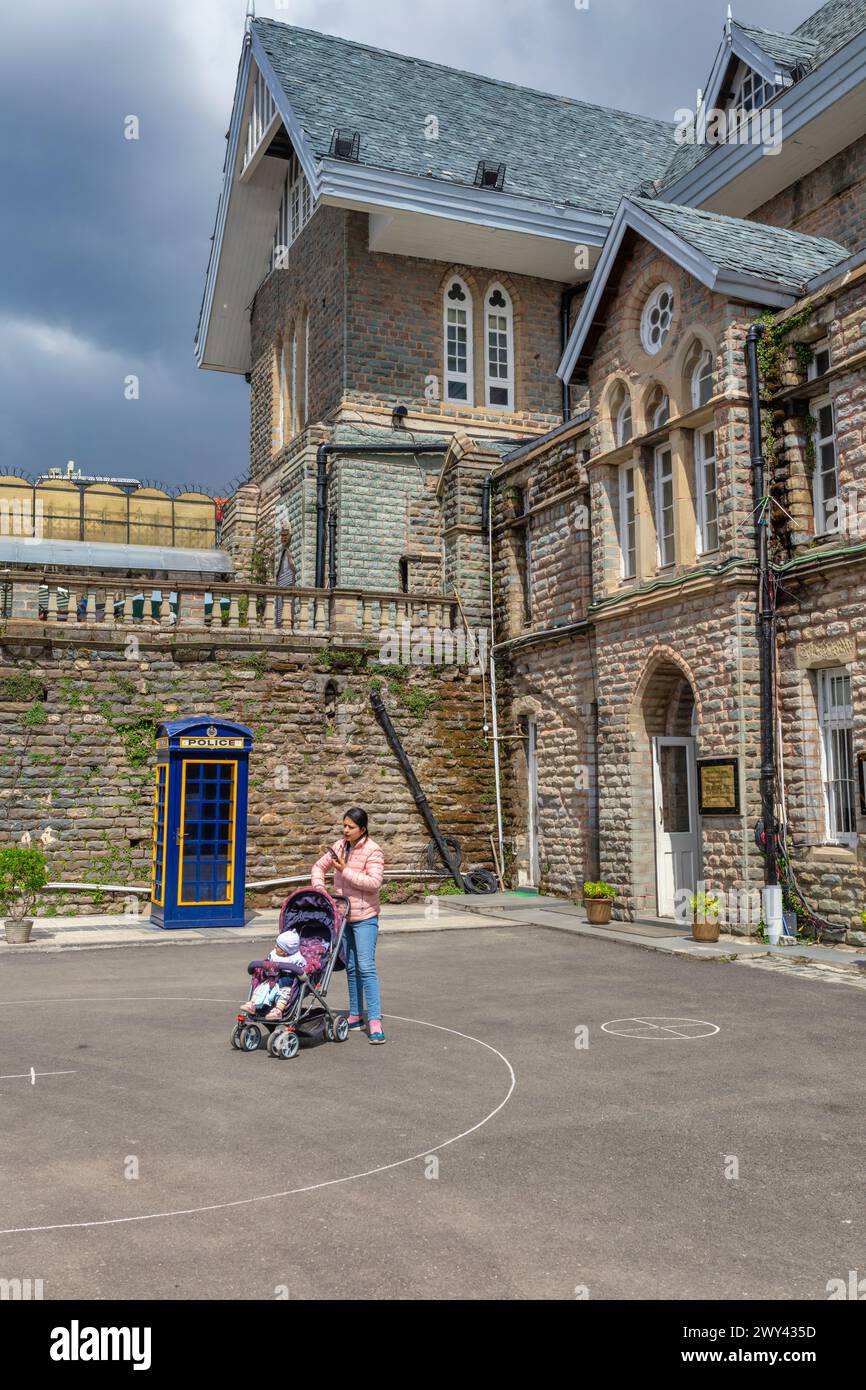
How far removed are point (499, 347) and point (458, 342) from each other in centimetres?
103

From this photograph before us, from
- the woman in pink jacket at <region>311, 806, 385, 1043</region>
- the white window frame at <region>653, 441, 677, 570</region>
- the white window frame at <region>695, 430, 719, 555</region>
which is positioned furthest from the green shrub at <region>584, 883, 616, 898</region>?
the woman in pink jacket at <region>311, 806, 385, 1043</region>

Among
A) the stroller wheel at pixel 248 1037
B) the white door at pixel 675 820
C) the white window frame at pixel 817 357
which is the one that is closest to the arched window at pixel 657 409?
the white window frame at pixel 817 357

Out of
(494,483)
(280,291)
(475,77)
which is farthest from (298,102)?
(494,483)

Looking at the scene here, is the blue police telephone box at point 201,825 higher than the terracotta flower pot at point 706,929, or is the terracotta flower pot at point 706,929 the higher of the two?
the blue police telephone box at point 201,825

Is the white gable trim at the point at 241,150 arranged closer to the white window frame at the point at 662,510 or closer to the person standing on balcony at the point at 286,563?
the person standing on balcony at the point at 286,563

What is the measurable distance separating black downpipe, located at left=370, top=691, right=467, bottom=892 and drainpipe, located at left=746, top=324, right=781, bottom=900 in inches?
287

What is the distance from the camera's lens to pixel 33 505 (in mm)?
29828

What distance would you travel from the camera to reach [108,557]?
2786cm

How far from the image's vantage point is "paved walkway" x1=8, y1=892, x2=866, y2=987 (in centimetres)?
1282

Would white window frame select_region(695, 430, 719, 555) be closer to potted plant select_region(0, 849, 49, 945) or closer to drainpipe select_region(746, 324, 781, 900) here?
drainpipe select_region(746, 324, 781, 900)

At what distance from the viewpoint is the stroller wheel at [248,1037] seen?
861 centimetres

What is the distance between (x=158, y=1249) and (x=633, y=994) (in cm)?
703

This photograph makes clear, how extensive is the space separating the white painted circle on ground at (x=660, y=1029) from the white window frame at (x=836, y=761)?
5.06 m

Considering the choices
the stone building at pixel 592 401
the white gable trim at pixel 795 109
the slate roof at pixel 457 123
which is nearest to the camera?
the stone building at pixel 592 401
